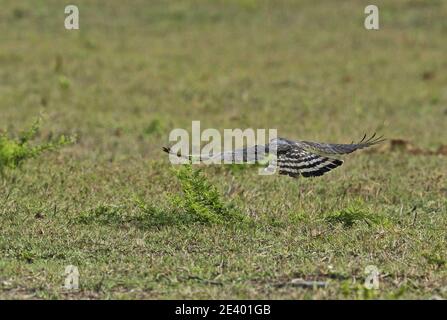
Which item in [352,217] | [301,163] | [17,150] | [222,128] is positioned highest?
[222,128]

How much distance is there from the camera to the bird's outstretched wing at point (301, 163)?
9.19 m

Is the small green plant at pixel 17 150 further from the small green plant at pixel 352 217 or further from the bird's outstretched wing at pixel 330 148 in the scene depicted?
the small green plant at pixel 352 217

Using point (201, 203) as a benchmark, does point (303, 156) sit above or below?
above

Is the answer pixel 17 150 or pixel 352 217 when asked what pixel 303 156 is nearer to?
pixel 352 217

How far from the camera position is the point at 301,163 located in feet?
30.1

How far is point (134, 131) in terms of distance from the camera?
1566 cm

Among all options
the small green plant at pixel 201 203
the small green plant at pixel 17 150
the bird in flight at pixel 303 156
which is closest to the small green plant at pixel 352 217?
the bird in flight at pixel 303 156

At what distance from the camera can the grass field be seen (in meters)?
7.77

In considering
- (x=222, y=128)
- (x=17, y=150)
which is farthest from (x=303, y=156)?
(x=222, y=128)

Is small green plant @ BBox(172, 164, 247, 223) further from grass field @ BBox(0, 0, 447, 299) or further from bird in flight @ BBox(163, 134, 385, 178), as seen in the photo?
bird in flight @ BBox(163, 134, 385, 178)

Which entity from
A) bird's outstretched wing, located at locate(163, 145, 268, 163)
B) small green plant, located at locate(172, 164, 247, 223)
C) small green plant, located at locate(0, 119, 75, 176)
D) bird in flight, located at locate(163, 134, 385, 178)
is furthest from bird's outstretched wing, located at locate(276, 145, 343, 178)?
small green plant, located at locate(0, 119, 75, 176)

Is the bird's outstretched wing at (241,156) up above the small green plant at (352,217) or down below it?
above

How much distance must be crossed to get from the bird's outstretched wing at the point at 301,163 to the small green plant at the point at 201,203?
596mm

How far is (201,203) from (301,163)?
98 centimetres
